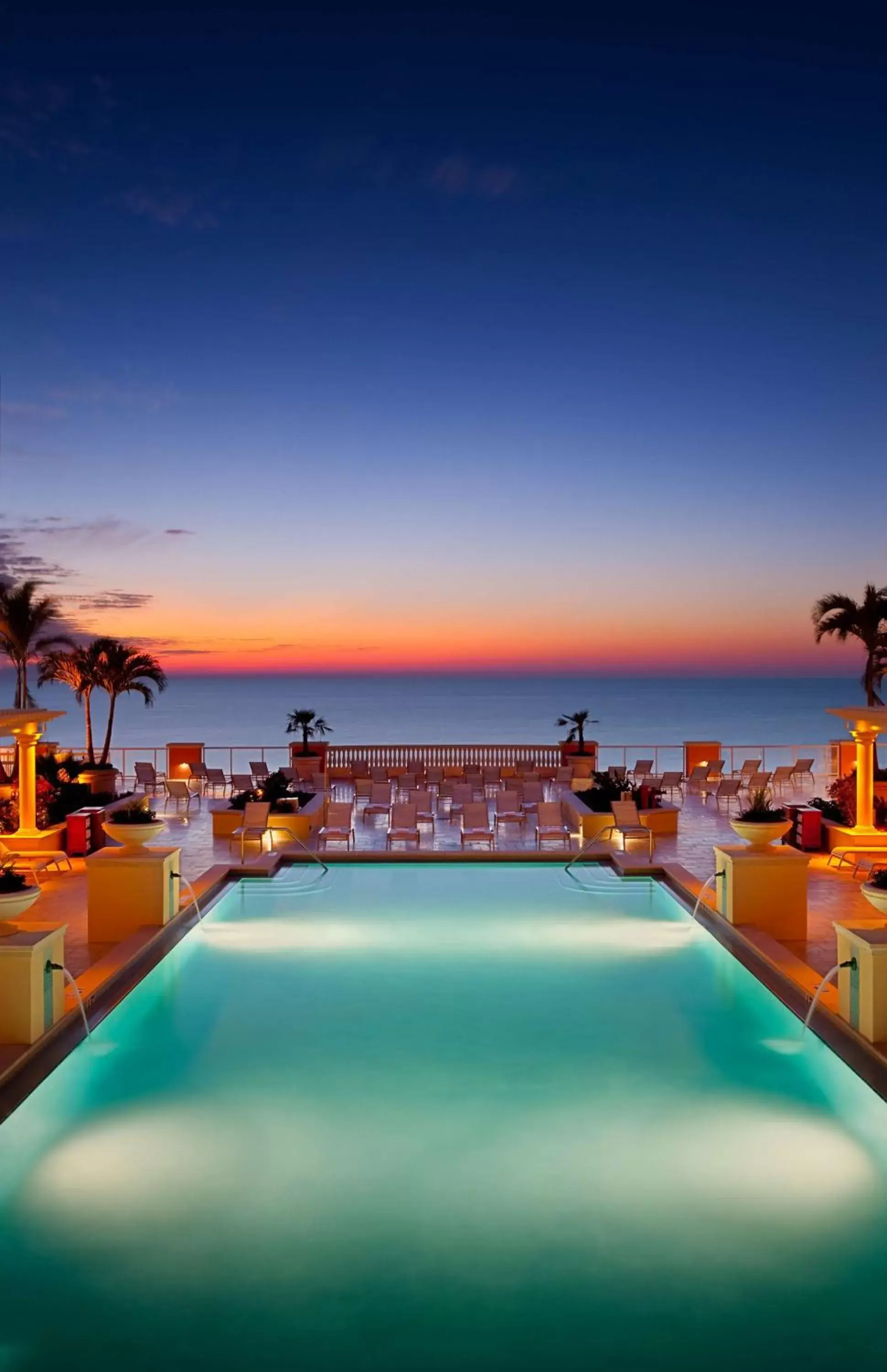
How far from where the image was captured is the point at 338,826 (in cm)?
1362

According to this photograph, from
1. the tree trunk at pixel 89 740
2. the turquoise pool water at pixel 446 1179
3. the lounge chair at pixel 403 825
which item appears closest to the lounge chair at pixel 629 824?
the lounge chair at pixel 403 825

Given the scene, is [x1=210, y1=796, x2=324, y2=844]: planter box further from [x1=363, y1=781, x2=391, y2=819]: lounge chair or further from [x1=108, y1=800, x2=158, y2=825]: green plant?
[x1=108, y1=800, x2=158, y2=825]: green plant

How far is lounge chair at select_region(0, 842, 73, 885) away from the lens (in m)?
11.2

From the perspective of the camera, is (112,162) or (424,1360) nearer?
(424,1360)

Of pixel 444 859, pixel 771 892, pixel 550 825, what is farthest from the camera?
pixel 550 825

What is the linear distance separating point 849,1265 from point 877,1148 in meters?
1.07

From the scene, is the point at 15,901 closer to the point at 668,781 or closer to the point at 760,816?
A: the point at 760,816

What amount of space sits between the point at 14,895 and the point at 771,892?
645 centimetres

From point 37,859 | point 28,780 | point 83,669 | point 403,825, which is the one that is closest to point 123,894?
point 37,859

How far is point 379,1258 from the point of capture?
4234 mm

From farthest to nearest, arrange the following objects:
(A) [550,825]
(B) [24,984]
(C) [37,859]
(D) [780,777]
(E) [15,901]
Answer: (D) [780,777] → (A) [550,825] → (C) [37,859] → (E) [15,901] → (B) [24,984]

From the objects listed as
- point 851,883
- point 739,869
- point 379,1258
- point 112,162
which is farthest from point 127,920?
point 112,162

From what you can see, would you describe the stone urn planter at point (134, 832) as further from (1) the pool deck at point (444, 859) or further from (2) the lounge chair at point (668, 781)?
(2) the lounge chair at point (668, 781)

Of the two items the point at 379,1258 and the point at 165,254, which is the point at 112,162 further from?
the point at 379,1258
